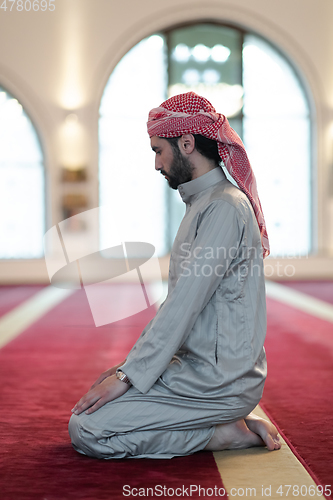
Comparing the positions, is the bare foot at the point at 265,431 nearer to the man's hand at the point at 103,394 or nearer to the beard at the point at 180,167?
the man's hand at the point at 103,394

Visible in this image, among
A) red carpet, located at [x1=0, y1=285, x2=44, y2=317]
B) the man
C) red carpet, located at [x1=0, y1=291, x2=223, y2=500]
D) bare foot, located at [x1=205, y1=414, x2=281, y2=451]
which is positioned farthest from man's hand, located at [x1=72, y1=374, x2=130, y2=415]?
red carpet, located at [x1=0, y1=285, x2=44, y2=317]

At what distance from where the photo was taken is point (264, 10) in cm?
871

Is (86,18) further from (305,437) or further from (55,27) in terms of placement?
(305,437)

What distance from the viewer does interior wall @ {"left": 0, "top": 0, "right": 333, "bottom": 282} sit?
8.53m

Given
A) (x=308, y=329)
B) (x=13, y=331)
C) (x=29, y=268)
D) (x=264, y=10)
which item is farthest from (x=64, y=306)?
(x=264, y=10)

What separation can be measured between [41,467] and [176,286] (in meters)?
0.67

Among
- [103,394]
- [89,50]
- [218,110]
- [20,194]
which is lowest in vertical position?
[103,394]

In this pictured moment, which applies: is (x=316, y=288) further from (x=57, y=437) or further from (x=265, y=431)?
→ (x=57, y=437)

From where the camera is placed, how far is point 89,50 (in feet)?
28.1

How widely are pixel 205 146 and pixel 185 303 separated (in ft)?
1.79

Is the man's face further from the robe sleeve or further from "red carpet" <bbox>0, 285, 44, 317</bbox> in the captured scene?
"red carpet" <bbox>0, 285, 44, 317</bbox>

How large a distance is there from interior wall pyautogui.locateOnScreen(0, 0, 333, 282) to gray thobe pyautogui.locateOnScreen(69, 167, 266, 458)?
7.26 metres

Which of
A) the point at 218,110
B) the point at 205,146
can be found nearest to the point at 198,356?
the point at 205,146

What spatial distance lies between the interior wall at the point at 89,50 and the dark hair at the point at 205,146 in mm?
7171
